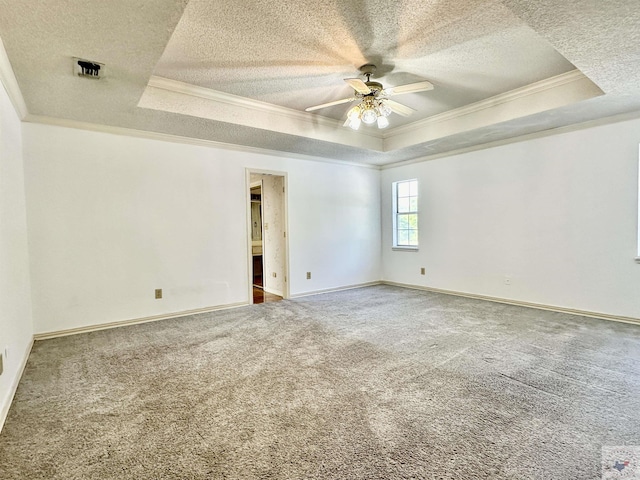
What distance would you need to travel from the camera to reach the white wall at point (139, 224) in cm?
350

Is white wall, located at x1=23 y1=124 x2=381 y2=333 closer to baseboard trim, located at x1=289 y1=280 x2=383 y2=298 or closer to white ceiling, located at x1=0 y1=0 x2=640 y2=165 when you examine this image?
baseboard trim, located at x1=289 y1=280 x2=383 y2=298

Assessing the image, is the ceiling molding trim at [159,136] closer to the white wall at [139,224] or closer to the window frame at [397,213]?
the white wall at [139,224]

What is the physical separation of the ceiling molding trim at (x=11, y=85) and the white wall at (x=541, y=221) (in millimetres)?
5386

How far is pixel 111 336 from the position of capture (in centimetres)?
350

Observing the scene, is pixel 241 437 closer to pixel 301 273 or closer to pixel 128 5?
pixel 128 5

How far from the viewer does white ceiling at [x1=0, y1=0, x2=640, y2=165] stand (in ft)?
6.55

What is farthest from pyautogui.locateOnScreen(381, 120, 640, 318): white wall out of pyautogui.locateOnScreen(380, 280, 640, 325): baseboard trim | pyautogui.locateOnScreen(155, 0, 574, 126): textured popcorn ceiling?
pyautogui.locateOnScreen(155, 0, 574, 126): textured popcorn ceiling

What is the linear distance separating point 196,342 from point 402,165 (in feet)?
15.6

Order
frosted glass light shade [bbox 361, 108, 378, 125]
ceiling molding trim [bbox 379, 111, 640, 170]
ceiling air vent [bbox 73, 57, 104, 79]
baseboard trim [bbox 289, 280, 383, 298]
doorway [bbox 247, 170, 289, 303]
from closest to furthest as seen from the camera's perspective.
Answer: ceiling air vent [bbox 73, 57, 104, 79] → frosted glass light shade [bbox 361, 108, 378, 125] → ceiling molding trim [bbox 379, 111, 640, 170] → doorway [bbox 247, 170, 289, 303] → baseboard trim [bbox 289, 280, 383, 298]

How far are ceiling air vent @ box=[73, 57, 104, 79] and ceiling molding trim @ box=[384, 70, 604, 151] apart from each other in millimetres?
3919

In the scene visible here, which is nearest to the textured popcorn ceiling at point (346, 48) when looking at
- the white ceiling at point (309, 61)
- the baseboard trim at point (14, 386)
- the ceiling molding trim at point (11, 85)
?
the white ceiling at point (309, 61)

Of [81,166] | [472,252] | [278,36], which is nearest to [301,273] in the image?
[472,252]

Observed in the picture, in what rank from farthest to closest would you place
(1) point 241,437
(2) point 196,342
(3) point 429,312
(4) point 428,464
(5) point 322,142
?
(5) point 322,142
(3) point 429,312
(2) point 196,342
(1) point 241,437
(4) point 428,464

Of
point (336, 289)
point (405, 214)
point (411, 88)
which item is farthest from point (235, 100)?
point (405, 214)
